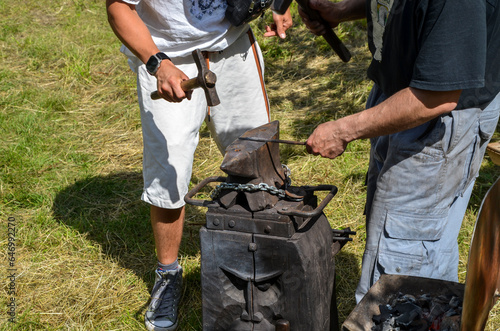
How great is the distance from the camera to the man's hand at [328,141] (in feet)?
7.80

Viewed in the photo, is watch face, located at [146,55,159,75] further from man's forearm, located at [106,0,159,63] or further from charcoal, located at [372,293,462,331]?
charcoal, located at [372,293,462,331]

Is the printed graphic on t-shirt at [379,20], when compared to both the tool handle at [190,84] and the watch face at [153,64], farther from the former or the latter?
the watch face at [153,64]

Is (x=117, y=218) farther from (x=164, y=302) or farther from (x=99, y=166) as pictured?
(x=164, y=302)

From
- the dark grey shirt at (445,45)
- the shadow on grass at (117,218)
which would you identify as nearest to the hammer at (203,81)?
the dark grey shirt at (445,45)

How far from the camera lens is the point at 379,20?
2441mm

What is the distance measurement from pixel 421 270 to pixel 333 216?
69.9 inches

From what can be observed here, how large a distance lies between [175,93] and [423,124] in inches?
46.0

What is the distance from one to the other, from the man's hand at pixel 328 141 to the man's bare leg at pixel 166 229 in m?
1.21

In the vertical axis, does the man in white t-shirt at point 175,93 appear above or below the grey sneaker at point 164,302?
above

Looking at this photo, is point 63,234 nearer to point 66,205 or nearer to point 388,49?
point 66,205

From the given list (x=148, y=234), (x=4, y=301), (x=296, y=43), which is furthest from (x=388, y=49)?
(x=296, y=43)

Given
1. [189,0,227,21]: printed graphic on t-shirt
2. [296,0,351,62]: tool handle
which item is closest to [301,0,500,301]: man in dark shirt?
[296,0,351,62]: tool handle

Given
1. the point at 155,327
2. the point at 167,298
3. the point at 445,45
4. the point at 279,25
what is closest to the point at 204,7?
the point at 279,25

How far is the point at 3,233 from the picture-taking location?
14.0ft
